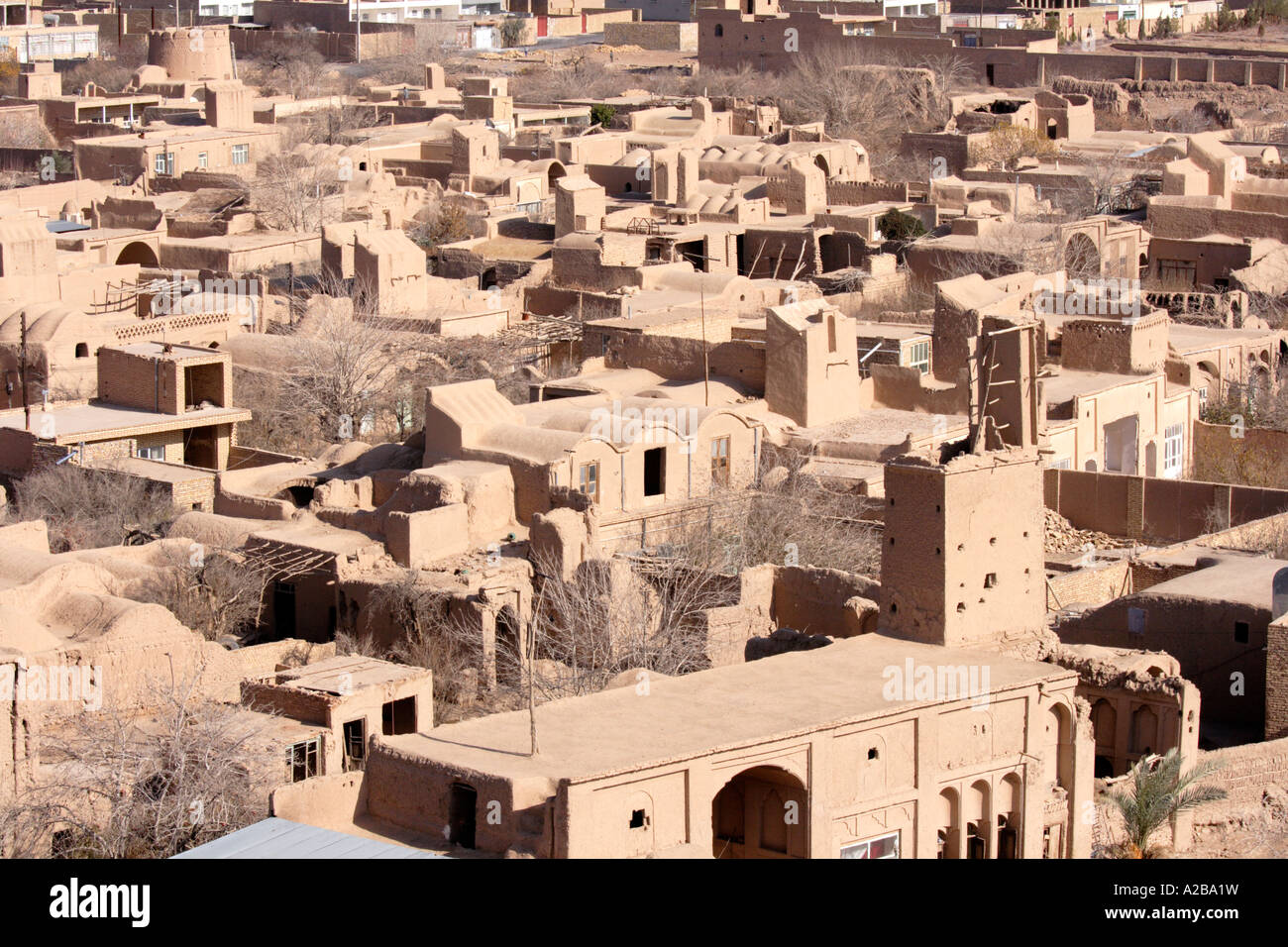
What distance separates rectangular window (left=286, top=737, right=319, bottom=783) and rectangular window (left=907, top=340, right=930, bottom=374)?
1537 cm

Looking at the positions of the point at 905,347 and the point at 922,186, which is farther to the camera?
the point at 922,186

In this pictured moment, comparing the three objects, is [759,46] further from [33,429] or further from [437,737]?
[437,737]

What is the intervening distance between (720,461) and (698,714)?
10.3 m

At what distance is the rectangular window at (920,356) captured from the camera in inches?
1431

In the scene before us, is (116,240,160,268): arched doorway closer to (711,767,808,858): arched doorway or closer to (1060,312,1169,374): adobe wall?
(1060,312,1169,374): adobe wall

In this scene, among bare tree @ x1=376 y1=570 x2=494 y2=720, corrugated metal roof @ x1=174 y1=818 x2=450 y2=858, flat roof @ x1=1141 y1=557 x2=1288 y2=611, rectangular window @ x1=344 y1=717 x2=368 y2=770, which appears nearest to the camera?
corrugated metal roof @ x1=174 y1=818 x2=450 y2=858

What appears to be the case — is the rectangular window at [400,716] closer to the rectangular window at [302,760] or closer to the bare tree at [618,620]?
the rectangular window at [302,760]

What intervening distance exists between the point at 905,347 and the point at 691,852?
57.1 ft

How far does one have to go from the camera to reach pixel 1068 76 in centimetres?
6981

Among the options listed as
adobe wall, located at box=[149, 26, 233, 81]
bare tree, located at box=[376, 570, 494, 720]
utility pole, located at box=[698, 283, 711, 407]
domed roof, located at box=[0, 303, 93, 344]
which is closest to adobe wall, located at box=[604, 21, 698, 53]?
adobe wall, located at box=[149, 26, 233, 81]

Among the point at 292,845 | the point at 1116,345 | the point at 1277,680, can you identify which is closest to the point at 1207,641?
the point at 1277,680

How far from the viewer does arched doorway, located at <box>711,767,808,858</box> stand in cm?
2111

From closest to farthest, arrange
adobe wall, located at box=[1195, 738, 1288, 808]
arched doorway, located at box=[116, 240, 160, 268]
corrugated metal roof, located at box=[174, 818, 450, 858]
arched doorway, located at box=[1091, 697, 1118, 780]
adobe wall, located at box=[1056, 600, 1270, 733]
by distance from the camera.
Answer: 1. corrugated metal roof, located at box=[174, 818, 450, 858]
2. adobe wall, located at box=[1195, 738, 1288, 808]
3. arched doorway, located at box=[1091, 697, 1118, 780]
4. adobe wall, located at box=[1056, 600, 1270, 733]
5. arched doorway, located at box=[116, 240, 160, 268]

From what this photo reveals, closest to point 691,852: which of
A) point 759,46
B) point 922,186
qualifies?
point 922,186
